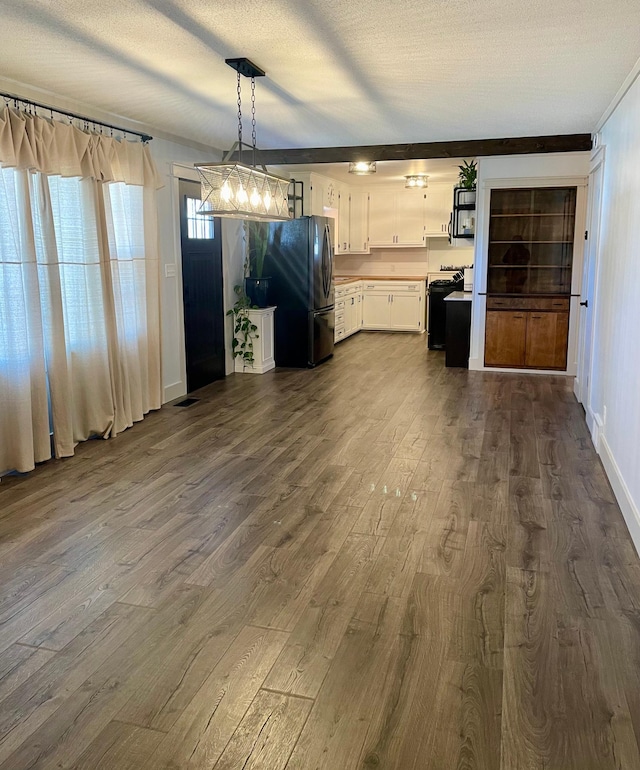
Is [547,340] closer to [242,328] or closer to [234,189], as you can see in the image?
[242,328]

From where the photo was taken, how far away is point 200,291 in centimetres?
654

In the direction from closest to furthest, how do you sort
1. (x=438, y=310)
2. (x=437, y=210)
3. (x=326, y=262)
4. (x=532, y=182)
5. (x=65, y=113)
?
(x=65, y=113) < (x=532, y=182) < (x=326, y=262) < (x=438, y=310) < (x=437, y=210)

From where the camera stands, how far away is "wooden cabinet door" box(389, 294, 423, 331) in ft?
33.9

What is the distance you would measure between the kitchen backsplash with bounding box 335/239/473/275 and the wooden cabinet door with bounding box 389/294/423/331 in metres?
0.72

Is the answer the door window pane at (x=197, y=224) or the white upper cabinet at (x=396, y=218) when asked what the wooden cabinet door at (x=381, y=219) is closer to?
the white upper cabinet at (x=396, y=218)

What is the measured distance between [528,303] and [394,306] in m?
3.51

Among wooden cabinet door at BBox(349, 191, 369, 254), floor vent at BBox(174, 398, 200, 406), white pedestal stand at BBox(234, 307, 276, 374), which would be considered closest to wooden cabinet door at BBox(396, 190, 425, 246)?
wooden cabinet door at BBox(349, 191, 369, 254)

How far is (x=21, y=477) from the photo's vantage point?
13.1 feet

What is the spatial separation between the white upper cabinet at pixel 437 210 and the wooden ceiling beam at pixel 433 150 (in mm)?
4040

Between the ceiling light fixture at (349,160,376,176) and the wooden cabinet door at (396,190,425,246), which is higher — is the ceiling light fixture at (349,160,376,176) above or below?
above

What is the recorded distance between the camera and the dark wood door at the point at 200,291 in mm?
6203

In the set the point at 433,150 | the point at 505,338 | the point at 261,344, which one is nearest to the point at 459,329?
the point at 505,338

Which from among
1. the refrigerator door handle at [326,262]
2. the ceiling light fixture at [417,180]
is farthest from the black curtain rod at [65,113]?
the ceiling light fixture at [417,180]

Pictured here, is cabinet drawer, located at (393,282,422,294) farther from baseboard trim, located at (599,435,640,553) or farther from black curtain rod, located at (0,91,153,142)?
baseboard trim, located at (599,435,640,553)
